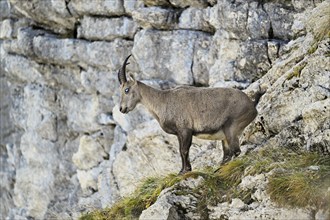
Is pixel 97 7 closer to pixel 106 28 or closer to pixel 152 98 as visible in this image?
pixel 106 28

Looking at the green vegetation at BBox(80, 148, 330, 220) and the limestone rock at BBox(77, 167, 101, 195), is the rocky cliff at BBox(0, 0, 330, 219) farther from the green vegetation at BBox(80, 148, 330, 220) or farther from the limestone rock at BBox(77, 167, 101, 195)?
the green vegetation at BBox(80, 148, 330, 220)

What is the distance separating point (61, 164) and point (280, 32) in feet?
42.7

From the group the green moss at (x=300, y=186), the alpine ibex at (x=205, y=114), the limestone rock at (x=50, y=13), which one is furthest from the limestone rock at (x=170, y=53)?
the green moss at (x=300, y=186)

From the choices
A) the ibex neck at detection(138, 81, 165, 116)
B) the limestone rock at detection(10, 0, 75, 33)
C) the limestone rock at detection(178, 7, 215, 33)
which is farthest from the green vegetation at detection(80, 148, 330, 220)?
the limestone rock at detection(10, 0, 75, 33)

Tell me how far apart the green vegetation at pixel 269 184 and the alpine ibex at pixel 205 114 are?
818 mm

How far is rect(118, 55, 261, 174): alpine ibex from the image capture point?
1333 cm

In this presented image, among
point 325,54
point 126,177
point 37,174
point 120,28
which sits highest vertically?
point 325,54

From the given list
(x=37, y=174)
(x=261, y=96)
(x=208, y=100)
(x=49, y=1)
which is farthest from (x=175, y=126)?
(x=37, y=174)

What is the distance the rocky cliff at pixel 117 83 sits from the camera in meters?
13.7

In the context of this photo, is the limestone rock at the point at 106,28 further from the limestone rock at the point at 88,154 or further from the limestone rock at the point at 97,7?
the limestone rock at the point at 88,154

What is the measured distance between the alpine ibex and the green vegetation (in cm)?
82

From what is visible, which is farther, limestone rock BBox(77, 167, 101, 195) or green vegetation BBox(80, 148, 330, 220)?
limestone rock BBox(77, 167, 101, 195)

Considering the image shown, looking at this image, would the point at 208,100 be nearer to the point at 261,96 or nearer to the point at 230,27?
the point at 261,96

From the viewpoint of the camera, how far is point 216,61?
20.5 meters
